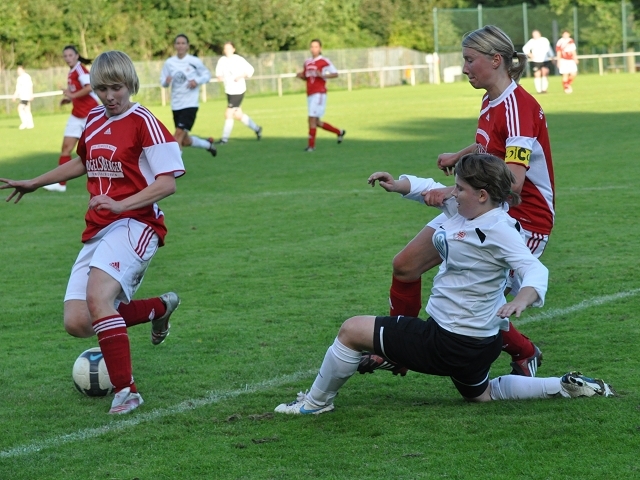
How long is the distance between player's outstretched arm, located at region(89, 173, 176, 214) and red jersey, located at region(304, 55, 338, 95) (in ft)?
48.6

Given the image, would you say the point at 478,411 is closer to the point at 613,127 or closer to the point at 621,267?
the point at 621,267

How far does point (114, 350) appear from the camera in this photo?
16.7 ft

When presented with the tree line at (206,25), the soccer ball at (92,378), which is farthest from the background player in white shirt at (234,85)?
the tree line at (206,25)

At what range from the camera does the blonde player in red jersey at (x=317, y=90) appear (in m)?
19.2

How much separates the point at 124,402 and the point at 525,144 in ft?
7.59

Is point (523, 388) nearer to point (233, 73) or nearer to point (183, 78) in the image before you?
point (183, 78)

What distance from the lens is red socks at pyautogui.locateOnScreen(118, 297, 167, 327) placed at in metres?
5.66

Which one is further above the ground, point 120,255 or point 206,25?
point 206,25

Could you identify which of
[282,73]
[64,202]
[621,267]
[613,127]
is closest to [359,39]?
[282,73]

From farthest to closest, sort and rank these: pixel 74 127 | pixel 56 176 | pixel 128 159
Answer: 1. pixel 74 127
2. pixel 56 176
3. pixel 128 159

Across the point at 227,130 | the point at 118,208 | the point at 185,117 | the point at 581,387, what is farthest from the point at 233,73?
the point at 581,387

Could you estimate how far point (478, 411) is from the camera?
4711 millimetres

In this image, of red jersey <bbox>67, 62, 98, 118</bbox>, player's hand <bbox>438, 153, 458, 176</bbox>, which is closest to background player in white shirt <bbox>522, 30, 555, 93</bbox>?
red jersey <bbox>67, 62, 98, 118</bbox>

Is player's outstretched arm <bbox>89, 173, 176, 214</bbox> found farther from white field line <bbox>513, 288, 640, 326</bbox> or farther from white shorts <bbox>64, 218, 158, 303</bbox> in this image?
white field line <bbox>513, 288, 640, 326</bbox>
